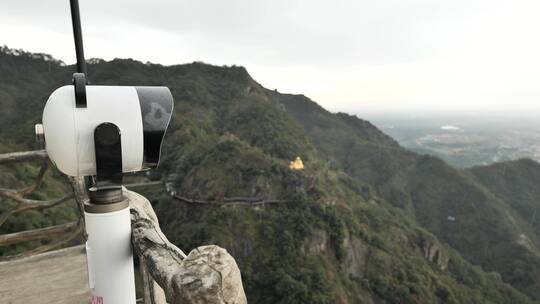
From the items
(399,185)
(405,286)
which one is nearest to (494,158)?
(399,185)

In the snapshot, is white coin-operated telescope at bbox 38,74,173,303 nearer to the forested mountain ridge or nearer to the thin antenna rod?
the thin antenna rod

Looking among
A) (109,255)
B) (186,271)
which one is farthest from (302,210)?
(186,271)

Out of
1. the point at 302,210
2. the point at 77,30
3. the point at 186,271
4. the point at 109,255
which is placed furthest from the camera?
the point at 302,210

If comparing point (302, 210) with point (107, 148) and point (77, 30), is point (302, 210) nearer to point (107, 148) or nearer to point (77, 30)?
point (77, 30)

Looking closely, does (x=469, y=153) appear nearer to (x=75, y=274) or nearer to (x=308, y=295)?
(x=308, y=295)

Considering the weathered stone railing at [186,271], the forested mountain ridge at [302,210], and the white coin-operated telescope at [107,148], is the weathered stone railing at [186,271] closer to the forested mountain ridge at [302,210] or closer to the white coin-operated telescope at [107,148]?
the white coin-operated telescope at [107,148]

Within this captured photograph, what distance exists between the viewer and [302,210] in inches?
1497

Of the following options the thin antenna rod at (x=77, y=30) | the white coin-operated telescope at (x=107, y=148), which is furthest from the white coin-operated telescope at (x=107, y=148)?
the thin antenna rod at (x=77, y=30)

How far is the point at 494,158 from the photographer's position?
164 m

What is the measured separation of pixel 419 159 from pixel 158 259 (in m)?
102

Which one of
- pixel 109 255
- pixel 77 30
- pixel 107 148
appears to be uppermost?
pixel 77 30

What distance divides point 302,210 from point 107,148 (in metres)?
37.8

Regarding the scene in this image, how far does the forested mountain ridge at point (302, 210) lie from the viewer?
3372cm

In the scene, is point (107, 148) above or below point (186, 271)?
above
